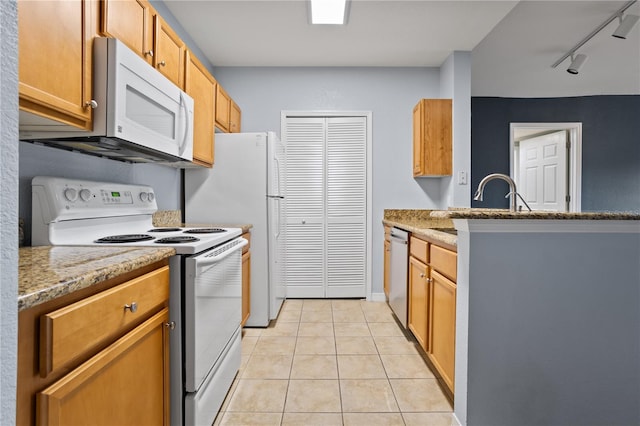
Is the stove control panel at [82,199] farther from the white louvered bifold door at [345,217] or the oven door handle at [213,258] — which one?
the white louvered bifold door at [345,217]

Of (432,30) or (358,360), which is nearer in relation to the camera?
(358,360)

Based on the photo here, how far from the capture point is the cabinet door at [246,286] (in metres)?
2.59

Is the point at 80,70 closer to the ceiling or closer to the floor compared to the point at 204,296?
closer to the ceiling

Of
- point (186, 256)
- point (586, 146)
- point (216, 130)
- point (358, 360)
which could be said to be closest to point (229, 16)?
point (216, 130)

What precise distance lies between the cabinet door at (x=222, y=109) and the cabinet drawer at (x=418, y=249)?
183 centimetres

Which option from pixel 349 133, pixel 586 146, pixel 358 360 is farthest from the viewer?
pixel 586 146

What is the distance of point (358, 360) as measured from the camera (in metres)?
2.28

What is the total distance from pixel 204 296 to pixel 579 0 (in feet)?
10.8

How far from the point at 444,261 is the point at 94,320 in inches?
59.7

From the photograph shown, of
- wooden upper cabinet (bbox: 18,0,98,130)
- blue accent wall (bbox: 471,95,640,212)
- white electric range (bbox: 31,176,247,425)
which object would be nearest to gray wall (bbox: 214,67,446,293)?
blue accent wall (bbox: 471,95,640,212)

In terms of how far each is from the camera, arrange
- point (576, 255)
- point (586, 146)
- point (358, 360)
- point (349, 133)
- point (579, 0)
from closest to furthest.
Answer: point (576, 255), point (358, 360), point (579, 0), point (349, 133), point (586, 146)

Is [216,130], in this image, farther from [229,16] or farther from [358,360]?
[358,360]

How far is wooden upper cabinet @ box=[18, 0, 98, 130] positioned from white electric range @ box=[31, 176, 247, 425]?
395 millimetres

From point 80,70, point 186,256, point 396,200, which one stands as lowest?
point 186,256
